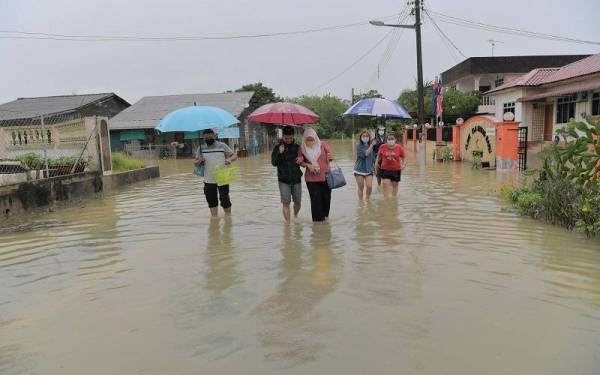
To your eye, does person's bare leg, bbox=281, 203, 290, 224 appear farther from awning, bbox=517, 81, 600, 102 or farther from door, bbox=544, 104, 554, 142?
door, bbox=544, 104, 554, 142

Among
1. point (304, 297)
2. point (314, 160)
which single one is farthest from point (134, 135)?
point (304, 297)

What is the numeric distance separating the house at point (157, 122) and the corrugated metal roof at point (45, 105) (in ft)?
7.30

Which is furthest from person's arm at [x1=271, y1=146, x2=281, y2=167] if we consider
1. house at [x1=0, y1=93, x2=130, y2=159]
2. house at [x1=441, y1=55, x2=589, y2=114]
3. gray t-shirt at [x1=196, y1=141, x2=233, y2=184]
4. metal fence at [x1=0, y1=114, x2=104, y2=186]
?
house at [x1=441, y1=55, x2=589, y2=114]

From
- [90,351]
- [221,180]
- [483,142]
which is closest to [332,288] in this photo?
[90,351]

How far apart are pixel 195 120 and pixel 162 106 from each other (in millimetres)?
30158

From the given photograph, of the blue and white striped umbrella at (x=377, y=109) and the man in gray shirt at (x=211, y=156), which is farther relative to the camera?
the blue and white striped umbrella at (x=377, y=109)

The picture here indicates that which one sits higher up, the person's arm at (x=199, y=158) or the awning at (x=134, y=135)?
the awning at (x=134, y=135)

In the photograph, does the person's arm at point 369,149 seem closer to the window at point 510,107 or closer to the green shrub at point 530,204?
the green shrub at point 530,204

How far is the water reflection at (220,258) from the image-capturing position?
5074mm

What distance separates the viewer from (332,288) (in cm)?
475

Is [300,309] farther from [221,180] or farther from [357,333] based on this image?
[221,180]

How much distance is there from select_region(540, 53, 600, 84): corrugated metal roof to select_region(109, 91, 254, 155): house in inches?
709

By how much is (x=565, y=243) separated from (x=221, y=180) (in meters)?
4.88

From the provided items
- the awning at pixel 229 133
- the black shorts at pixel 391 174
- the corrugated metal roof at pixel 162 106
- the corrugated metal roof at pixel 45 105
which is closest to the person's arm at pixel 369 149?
the black shorts at pixel 391 174
